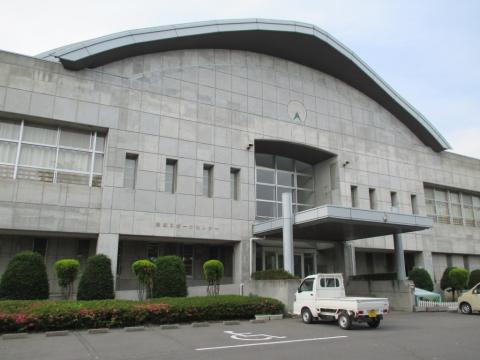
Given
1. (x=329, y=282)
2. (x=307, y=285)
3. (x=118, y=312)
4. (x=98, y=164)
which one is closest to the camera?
(x=118, y=312)

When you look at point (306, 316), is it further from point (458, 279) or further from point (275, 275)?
point (458, 279)

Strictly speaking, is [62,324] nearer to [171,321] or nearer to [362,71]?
[171,321]

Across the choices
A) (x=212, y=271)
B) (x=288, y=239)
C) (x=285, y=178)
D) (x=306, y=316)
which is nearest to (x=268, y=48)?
(x=285, y=178)

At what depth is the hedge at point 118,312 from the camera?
44.2 ft

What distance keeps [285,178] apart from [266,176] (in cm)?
164

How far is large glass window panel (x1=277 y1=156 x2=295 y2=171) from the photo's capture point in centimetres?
2900

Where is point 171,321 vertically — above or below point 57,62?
below

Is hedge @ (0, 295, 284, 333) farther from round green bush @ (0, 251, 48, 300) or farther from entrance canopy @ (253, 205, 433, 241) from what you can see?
entrance canopy @ (253, 205, 433, 241)

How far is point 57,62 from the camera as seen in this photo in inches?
840

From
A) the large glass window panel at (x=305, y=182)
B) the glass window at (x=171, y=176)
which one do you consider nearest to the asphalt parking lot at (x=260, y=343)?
the glass window at (x=171, y=176)

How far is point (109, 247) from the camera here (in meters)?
20.4

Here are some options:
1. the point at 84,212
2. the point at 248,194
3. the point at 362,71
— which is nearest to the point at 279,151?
the point at 248,194

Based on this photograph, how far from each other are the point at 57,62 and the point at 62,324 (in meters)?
13.7

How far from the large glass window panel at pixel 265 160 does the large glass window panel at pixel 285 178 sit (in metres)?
0.79
